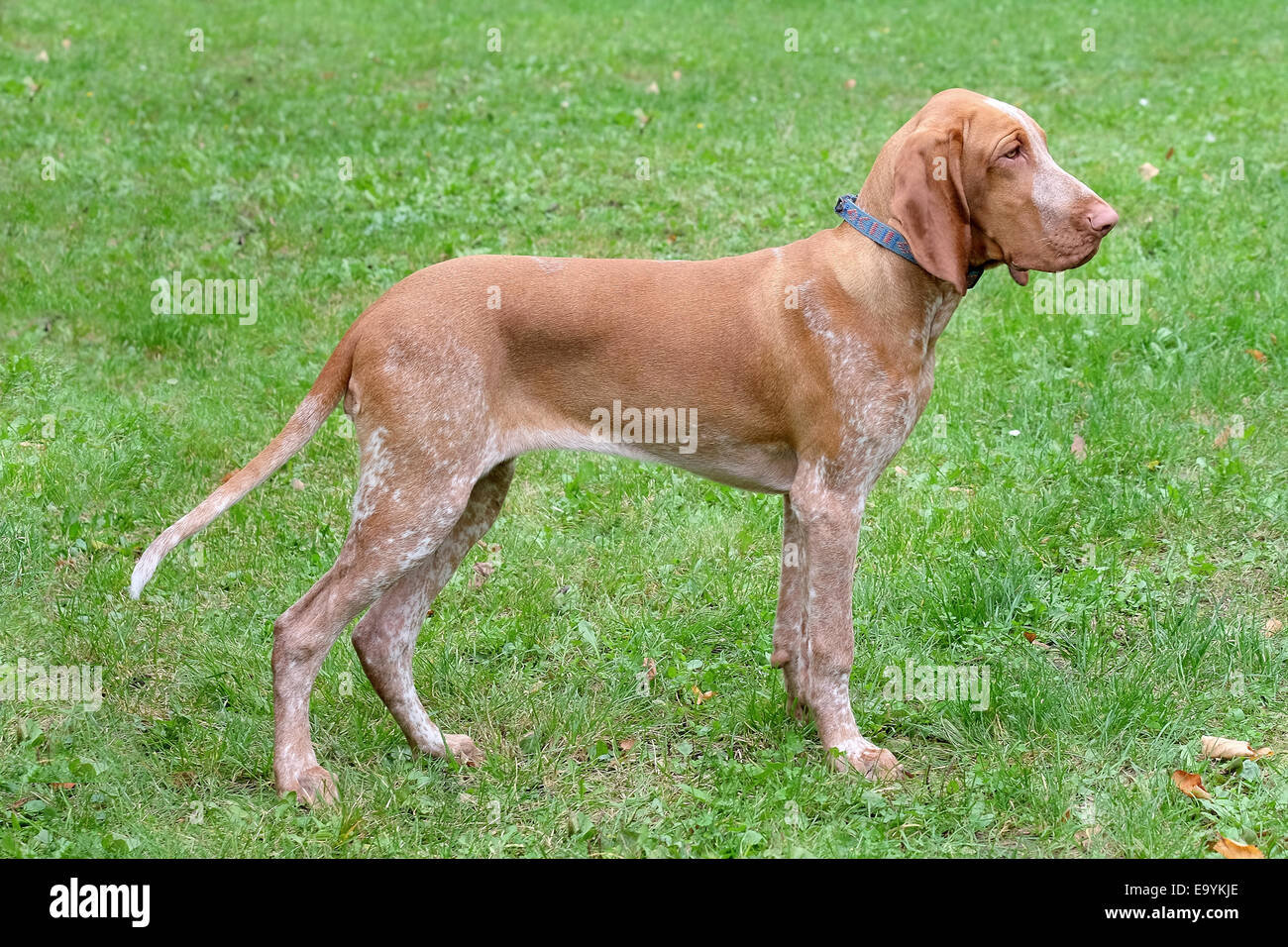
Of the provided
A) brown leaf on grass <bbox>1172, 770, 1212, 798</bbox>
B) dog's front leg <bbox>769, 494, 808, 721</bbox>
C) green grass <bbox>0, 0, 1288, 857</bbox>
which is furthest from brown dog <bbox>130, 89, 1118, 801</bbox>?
brown leaf on grass <bbox>1172, 770, 1212, 798</bbox>

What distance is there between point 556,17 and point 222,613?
12.7 meters

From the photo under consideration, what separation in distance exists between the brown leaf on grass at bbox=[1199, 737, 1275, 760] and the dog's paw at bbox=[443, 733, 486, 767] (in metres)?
2.40

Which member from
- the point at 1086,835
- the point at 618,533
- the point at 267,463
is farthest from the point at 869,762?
the point at 267,463

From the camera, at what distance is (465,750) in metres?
4.38

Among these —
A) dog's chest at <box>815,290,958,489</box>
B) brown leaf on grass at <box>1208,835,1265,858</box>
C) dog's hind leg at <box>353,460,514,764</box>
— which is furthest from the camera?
dog's hind leg at <box>353,460,514,764</box>

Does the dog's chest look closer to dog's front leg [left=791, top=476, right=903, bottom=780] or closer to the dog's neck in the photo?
the dog's neck

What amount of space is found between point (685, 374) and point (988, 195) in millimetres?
1084

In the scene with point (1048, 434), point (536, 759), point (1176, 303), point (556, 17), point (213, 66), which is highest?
point (556, 17)

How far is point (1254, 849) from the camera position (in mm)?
3582

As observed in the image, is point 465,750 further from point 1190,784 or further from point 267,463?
point 1190,784

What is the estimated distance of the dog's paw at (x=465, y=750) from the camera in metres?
4.35

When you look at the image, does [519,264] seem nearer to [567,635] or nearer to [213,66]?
[567,635]

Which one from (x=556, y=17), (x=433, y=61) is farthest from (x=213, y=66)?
(x=556, y=17)

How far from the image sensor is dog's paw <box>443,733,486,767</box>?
435 cm
